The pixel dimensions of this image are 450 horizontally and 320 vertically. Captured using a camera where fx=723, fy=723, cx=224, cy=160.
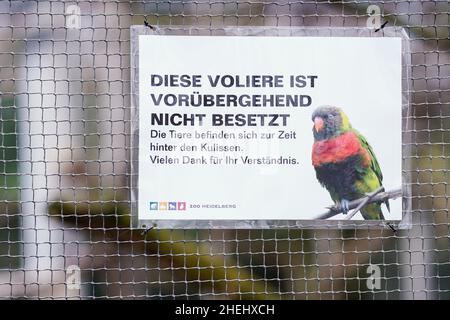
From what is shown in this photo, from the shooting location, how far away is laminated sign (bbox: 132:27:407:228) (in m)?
1.97

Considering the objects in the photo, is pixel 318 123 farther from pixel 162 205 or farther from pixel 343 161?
pixel 162 205

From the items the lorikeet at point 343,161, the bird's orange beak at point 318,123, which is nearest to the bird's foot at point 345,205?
the lorikeet at point 343,161

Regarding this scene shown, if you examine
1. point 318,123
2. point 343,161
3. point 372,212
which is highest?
point 318,123

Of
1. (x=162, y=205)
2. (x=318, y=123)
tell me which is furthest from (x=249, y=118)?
(x=162, y=205)

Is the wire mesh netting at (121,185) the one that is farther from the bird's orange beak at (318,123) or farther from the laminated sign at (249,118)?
the bird's orange beak at (318,123)

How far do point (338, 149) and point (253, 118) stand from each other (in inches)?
10.0

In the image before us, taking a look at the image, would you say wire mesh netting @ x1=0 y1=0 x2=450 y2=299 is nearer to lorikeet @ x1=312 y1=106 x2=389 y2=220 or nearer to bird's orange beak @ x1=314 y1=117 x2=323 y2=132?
lorikeet @ x1=312 y1=106 x2=389 y2=220

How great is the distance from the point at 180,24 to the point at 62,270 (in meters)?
0.74

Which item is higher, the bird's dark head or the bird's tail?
the bird's dark head

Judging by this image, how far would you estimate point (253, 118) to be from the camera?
Result: 198 centimetres

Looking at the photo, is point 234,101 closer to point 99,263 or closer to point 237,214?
point 237,214

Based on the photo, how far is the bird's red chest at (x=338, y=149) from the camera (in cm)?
199

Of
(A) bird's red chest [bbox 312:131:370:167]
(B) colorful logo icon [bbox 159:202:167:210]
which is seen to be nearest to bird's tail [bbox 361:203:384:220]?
(A) bird's red chest [bbox 312:131:370:167]
